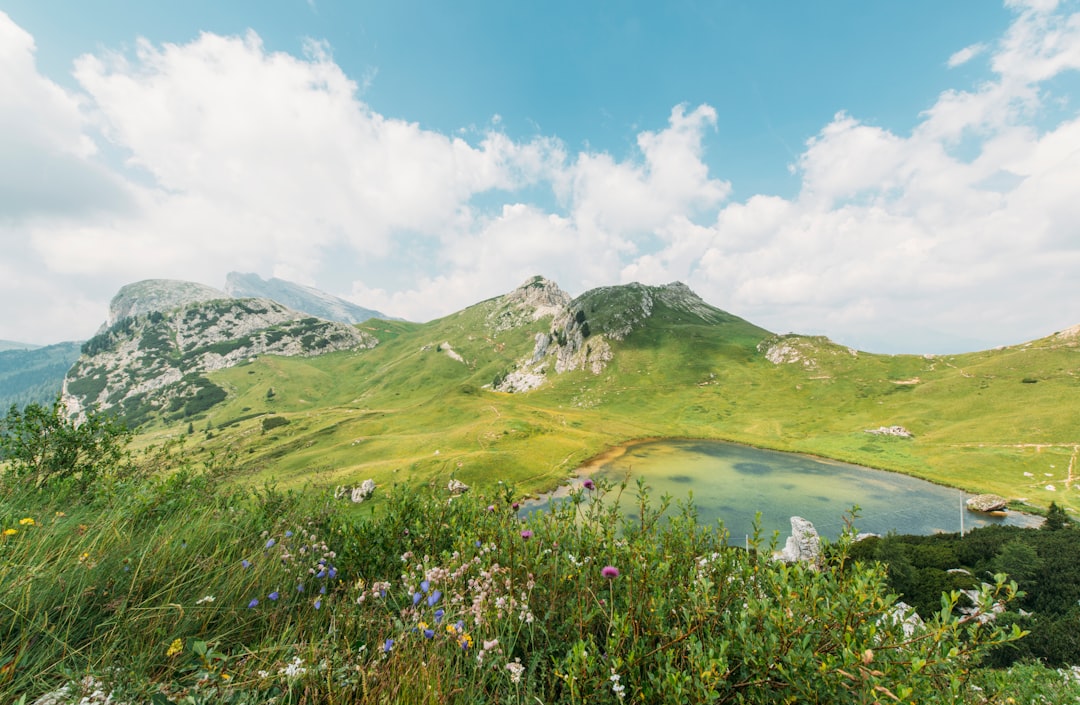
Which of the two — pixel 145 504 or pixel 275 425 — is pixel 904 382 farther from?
pixel 275 425

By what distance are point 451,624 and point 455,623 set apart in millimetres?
166

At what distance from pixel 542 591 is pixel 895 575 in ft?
83.9

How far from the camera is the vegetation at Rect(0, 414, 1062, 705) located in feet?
12.3

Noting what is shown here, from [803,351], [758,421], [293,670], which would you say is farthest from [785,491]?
[803,351]

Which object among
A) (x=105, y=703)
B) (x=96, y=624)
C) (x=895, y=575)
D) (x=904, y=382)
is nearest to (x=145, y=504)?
(x=96, y=624)

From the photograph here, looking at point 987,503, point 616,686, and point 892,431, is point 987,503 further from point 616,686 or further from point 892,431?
point 616,686

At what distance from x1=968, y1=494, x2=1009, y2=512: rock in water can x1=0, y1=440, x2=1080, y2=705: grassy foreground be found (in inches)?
2670

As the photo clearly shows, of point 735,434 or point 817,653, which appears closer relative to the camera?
point 817,653

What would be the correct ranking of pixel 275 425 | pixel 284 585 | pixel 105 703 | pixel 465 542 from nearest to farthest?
pixel 105 703 → pixel 284 585 → pixel 465 542 → pixel 275 425

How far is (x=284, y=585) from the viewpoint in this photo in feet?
18.9

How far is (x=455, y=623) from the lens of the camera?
467 cm

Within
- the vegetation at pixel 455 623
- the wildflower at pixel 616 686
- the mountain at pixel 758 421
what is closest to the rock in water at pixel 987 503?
the mountain at pixel 758 421

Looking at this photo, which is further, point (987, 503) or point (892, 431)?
point (892, 431)

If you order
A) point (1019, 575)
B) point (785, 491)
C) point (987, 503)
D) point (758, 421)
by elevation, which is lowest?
point (785, 491)
